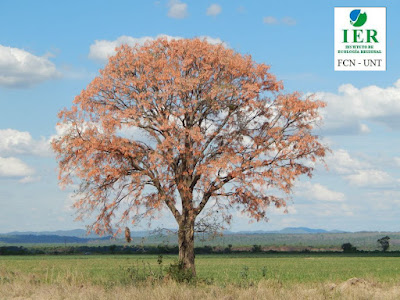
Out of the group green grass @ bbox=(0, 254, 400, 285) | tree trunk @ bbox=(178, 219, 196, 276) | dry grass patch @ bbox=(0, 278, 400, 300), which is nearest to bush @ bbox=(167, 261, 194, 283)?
green grass @ bbox=(0, 254, 400, 285)

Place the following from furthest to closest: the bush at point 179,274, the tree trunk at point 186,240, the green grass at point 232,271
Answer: the tree trunk at point 186,240 → the green grass at point 232,271 → the bush at point 179,274

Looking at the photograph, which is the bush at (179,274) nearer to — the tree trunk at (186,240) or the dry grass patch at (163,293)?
the tree trunk at (186,240)

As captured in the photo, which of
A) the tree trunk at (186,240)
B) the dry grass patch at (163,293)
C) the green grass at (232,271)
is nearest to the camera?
the dry grass patch at (163,293)

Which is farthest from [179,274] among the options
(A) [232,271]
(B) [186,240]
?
(A) [232,271]

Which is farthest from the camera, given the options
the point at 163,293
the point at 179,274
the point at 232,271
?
the point at 232,271

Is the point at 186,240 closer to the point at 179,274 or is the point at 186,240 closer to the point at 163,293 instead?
the point at 179,274

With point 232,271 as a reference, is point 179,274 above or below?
above

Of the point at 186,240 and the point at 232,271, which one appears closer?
the point at 186,240

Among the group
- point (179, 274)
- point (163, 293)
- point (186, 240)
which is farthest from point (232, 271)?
point (163, 293)

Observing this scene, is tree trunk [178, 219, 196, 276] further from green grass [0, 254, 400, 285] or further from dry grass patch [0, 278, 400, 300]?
dry grass patch [0, 278, 400, 300]

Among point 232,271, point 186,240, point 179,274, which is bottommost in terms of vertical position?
point 232,271

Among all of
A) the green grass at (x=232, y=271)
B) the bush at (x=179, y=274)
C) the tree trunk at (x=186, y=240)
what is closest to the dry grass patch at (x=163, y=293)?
the green grass at (x=232, y=271)

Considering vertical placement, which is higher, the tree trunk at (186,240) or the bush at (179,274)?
the tree trunk at (186,240)

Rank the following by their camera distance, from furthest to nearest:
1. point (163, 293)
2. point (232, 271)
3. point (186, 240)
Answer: point (232, 271) < point (186, 240) < point (163, 293)
